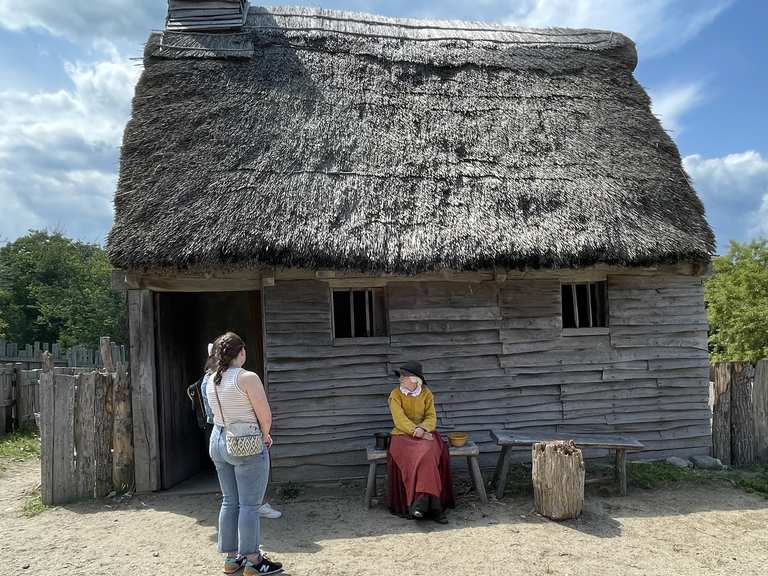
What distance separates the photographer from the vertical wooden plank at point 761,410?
6734 millimetres

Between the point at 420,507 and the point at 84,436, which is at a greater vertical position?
the point at 84,436

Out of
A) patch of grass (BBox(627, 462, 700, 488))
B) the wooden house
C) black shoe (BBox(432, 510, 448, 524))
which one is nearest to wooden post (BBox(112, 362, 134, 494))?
the wooden house

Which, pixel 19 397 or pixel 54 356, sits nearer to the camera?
pixel 19 397

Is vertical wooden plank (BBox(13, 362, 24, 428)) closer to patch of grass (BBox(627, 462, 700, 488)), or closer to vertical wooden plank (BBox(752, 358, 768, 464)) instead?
patch of grass (BBox(627, 462, 700, 488))

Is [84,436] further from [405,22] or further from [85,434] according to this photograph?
[405,22]

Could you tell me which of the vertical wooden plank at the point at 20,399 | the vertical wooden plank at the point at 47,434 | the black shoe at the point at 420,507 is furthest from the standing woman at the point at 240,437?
the vertical wooden plank at the point at 20,399

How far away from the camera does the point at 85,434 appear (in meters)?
5.55

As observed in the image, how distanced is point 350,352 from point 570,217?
274 cm

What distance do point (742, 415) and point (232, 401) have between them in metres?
6.12

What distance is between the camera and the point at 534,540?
439cm

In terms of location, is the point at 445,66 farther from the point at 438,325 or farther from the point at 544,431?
the point at 544,431

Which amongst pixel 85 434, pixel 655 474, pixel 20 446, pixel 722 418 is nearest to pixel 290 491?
pixel 85 434

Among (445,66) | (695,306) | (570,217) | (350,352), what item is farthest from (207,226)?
(695,306)

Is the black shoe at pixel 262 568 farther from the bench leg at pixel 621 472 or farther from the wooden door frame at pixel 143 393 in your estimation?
the bench leg at pixel 621 472
